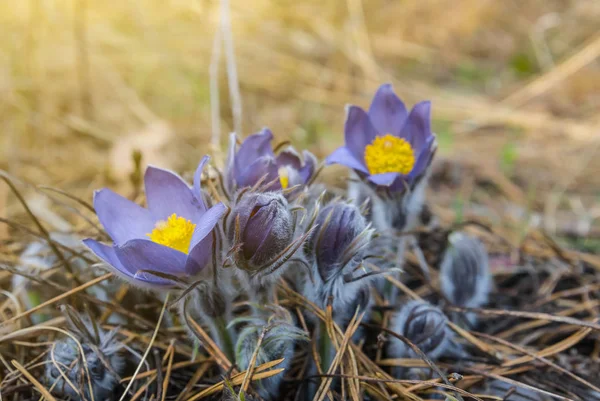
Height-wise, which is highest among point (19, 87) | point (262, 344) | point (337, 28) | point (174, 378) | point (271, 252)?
point (337, 28)

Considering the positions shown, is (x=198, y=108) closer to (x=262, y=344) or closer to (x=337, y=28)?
(x=337, y=28)

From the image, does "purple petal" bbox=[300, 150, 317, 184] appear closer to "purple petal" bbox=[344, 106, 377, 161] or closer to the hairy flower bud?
"purple petal" bbox=[344, 106, 377, 161]

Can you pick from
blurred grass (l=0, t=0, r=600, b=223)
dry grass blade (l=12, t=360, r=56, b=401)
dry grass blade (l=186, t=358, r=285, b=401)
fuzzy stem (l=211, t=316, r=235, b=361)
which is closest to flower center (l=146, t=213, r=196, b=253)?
fuzzy stem (l=211, t=316, r=235, b=361)

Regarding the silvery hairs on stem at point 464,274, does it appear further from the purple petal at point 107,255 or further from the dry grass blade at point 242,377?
the purple petal at point 107,255

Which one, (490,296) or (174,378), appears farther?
(490,296)

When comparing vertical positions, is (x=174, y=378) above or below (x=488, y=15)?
below

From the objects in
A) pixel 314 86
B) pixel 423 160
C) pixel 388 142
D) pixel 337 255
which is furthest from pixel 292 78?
pixel 337 255

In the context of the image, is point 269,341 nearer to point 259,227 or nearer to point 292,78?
point 259,227

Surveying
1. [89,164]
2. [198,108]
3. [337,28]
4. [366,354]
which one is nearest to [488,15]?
[337,28]

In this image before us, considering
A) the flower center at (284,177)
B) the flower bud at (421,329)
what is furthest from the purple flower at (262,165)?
the flower bud at (421,329)
